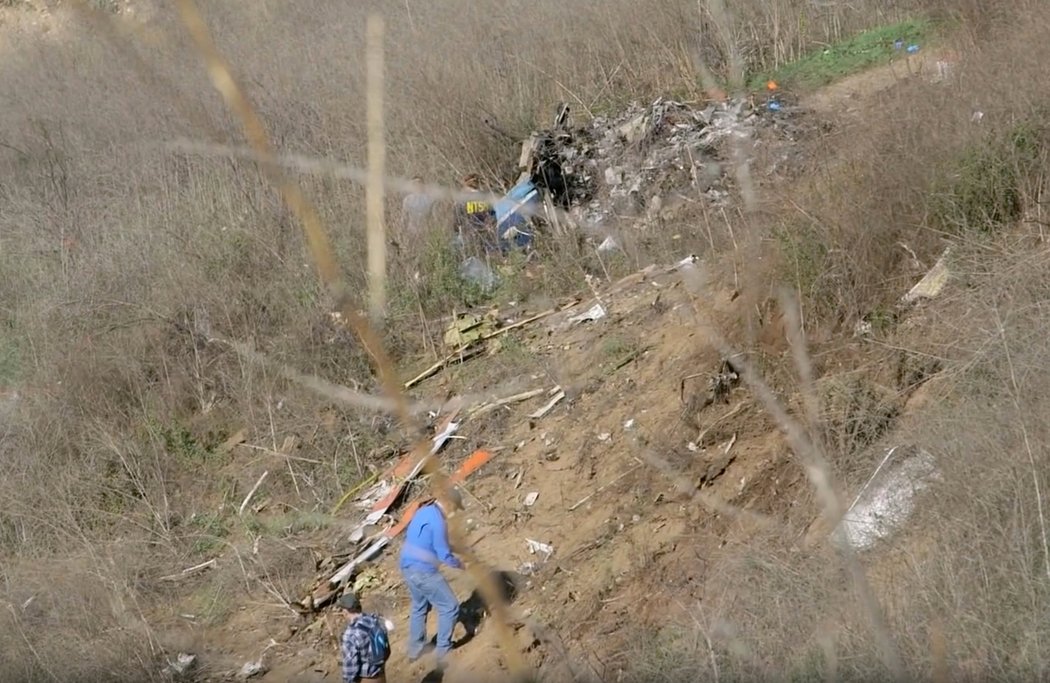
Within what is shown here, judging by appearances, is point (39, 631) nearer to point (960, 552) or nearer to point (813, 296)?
point (813, 296)

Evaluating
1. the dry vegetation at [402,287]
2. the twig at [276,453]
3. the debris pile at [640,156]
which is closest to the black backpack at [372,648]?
the dry vegetation at [402,287]

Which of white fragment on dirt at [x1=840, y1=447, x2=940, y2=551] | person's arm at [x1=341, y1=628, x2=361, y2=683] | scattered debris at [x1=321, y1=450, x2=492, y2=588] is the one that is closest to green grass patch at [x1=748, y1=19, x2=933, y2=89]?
scattered debris at [x1=321, y1=450, x2=492, y2=588]

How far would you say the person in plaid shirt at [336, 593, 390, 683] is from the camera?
509cm

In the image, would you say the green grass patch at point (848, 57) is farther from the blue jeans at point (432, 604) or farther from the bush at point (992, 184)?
the blue jeans at point (432, 604)

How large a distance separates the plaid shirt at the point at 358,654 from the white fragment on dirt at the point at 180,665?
1.36 meters

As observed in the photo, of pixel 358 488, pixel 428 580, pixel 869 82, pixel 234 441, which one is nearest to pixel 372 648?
pixel 428 580

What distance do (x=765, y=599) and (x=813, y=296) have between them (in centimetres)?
217

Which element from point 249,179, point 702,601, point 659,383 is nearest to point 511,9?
point 249,179

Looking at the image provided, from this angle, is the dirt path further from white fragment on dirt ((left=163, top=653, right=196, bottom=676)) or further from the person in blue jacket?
white fragment on dirt ((left=163, top=653, right=196, bottom=676))

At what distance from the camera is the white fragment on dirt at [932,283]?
5289 mm

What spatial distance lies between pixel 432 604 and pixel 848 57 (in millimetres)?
6349

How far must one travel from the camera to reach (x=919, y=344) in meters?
5.11

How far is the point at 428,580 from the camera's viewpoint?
5449mm

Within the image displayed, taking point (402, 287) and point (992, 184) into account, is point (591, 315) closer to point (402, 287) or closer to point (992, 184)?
point (402, 287)
